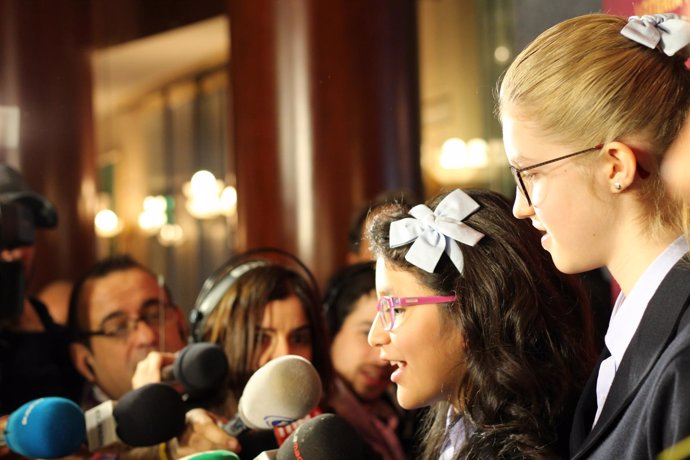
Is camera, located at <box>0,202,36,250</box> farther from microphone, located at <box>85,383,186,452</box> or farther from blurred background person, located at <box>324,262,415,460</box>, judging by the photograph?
blurred background person, located at <box>324,262,415,460</box>

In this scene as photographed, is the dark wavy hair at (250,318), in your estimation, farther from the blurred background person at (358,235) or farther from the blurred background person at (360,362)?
the blurred background person at (358,235)

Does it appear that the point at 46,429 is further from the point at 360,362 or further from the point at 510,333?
the point at 360,362

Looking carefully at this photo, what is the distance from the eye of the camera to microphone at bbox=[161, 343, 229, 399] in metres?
1.78

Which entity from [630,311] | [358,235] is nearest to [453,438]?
[630,311]

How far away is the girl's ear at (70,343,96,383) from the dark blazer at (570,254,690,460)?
138 centimetres

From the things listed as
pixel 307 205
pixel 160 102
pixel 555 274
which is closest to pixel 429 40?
pixel 160 102

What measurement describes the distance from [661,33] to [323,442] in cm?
67

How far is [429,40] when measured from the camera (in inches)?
272

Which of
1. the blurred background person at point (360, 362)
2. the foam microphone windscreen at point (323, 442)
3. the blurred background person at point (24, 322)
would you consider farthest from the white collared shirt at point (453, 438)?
the blurred background person at point (24, 322)

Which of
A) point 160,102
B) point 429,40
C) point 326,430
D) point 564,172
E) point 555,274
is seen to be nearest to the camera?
point 564,172

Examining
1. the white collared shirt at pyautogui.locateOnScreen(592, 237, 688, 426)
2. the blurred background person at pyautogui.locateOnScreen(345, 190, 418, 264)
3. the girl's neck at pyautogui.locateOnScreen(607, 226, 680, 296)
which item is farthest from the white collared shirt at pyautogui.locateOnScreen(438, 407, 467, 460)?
the blurred background person at pyautogui.locateOnScreen(345, 190, 418, 264)

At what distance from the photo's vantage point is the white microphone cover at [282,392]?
1484mm

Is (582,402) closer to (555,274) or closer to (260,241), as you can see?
(555,274)

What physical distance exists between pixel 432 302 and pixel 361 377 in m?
1.06
